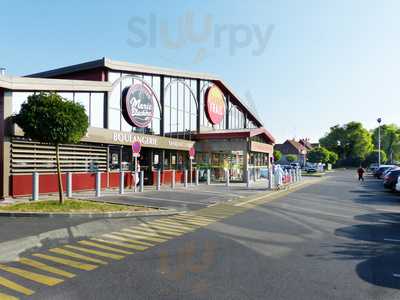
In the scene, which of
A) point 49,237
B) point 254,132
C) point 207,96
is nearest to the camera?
point 49,237

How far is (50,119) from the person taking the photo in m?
12.0

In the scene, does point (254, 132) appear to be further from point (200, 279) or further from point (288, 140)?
point (288, 140)

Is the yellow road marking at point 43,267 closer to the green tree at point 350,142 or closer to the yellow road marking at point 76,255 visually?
the yellow road marking at point 76,255

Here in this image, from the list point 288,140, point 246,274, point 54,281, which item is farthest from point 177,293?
point 288,140

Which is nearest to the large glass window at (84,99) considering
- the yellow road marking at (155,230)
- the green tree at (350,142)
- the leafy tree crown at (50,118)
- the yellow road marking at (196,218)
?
the leafy tree crown at (50,118)

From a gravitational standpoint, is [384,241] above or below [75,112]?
below

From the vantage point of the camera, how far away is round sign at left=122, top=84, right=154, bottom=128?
21.8 meters

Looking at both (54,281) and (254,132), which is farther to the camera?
(254,132)

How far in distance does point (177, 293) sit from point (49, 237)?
15.1 ft

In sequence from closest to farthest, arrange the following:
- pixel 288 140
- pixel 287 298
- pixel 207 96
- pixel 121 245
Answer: pixel 287 298
pixel 121 245
pixel 207 96
pixel 288 140

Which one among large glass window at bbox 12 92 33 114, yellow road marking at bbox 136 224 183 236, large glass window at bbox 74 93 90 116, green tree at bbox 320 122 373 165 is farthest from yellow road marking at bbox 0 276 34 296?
green tree at bbox 320 122 373 165

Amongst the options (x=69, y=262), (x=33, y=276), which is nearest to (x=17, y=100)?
(x=69, y=262)

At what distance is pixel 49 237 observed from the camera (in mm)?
8109

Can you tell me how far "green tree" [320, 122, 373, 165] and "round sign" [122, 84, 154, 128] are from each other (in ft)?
287
